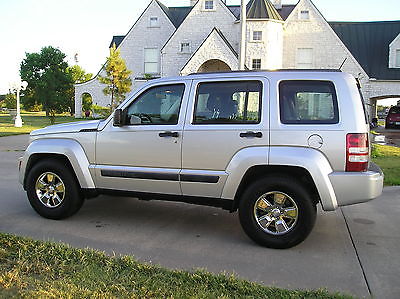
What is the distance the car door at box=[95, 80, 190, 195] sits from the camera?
5.29 meters

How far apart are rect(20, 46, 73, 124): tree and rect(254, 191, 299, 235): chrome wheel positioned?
5022 cm

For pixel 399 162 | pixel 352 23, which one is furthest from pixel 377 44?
pixel 399 162

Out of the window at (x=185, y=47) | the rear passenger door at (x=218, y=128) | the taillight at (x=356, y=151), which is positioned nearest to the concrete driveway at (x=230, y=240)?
the rear passenger door at (x=218, y=128)

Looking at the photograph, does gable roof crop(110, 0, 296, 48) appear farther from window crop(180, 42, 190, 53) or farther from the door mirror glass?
the door mirror glass

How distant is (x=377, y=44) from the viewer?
3375 centimetres

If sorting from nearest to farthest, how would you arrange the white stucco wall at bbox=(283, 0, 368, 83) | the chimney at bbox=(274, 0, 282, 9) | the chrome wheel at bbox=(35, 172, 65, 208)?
the chrome wheel at bbox=(35, 172, 65, 208) < the white stucco wall at bbox=(283, 0, 368, 83) < the chimney at bbox=(274, 0, 282, 9)

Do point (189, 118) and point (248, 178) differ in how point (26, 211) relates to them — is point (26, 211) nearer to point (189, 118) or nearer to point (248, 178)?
point (189, 118)

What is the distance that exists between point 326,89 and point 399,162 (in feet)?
26.1

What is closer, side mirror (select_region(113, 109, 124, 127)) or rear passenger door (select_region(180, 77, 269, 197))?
rear passenger door (select_region(180, 77, 269, 197))

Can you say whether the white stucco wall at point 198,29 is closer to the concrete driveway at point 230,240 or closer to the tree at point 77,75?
the tree at point 77,75

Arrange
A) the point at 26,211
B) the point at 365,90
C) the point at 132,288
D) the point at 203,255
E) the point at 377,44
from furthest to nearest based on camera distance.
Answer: the point at 377,44, the point at 365,90, the point at 26,211, the point at 203,255, the point at 132,288

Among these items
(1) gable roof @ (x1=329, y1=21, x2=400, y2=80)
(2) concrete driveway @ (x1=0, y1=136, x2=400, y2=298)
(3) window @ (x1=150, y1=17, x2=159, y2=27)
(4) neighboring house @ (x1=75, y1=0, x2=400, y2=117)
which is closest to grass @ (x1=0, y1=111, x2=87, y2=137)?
(4) neighboring house @ (x1=75, y1=0, x2=400, y2=117)

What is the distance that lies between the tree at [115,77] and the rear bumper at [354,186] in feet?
73.2

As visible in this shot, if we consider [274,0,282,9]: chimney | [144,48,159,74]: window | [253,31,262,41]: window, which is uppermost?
[274,0,282,9]: chimney
